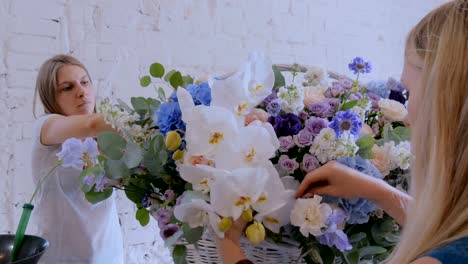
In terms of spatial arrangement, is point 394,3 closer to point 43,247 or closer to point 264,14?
point 264,14

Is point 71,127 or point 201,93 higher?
point 201,93

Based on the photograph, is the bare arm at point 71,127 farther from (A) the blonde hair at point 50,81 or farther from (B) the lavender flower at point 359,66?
(B) the lavender flower at point 359,66

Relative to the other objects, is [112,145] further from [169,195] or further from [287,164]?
[287,164]

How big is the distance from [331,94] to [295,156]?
4.3 inches

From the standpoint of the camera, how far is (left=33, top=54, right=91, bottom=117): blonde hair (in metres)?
1.23

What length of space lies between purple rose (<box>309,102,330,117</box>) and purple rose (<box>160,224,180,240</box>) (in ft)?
0.71

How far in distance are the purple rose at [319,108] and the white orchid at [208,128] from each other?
113mm

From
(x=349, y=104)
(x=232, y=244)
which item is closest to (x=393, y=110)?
(x=349, y=104)

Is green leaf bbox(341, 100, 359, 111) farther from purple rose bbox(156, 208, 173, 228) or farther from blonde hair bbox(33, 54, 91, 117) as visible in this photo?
blonde hair bbox(33, 54, 91, 117)

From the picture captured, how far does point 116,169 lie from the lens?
0.60 metres

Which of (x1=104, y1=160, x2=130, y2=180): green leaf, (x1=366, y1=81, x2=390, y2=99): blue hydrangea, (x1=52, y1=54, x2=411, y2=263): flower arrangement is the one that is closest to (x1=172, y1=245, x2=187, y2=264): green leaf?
(x1=52, y1=54, x2=411, y2=263): flower arrangement

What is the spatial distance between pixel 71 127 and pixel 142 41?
50cm

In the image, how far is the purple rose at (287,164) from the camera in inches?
21.8

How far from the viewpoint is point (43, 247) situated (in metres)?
0.70
